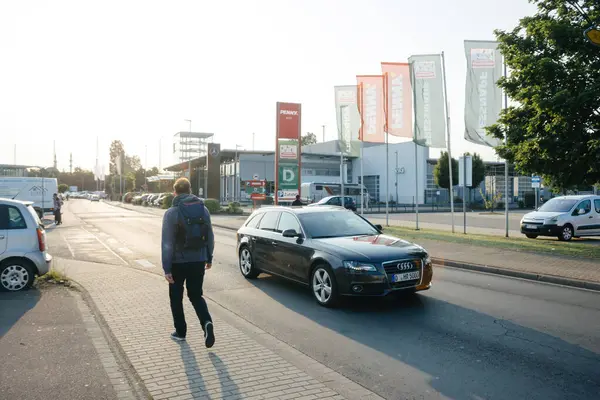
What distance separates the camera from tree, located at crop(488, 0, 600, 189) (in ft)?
41.2

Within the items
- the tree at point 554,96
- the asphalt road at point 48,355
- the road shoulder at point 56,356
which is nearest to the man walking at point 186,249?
the road shoulder at point 56,356

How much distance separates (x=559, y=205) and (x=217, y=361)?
18.2 metres

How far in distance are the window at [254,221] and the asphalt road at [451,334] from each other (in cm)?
107

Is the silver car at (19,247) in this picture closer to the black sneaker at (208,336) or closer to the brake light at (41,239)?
the brake light at (41,239)

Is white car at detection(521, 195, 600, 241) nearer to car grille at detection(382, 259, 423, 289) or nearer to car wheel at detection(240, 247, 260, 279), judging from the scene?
car wheel at detection(240, 247, 260, 279)

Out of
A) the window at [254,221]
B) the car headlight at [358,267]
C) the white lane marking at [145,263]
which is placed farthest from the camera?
the white lane marking at [145,263]

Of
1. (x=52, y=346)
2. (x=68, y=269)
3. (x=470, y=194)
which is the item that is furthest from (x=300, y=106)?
(x=470, y=194)

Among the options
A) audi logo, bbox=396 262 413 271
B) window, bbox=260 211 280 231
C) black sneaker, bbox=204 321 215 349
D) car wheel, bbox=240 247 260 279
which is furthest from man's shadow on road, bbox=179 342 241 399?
car wheel, bbox=240 247 260 279

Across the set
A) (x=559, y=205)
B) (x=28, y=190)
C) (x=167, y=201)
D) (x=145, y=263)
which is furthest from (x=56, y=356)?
(x=167, y=201)

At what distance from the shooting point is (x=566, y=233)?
1866 cm

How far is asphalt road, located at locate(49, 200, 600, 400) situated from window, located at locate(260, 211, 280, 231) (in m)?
1.07

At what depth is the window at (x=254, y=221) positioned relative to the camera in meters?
10.1

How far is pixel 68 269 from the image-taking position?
11.1 meters

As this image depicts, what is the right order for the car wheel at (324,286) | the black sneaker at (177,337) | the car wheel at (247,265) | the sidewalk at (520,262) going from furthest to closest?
the sidewalk at (520,262) → the car wheel at (247,265) → the car wheel at (324,286) → the black sneaker at (177,337)
